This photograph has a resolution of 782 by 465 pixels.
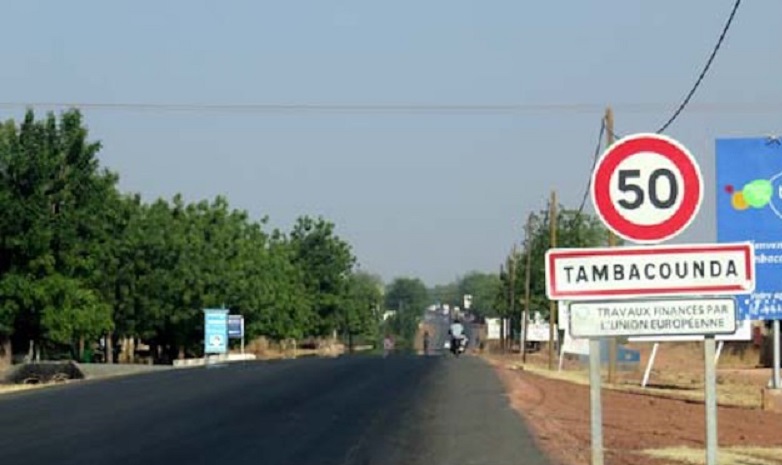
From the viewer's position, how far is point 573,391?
36.2 m

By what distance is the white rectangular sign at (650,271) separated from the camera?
10.4m

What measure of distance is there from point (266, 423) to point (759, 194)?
11101mm

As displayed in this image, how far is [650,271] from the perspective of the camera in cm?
1050

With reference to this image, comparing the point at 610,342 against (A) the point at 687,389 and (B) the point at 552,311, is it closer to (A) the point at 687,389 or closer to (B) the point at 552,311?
(A) the point at 687,389

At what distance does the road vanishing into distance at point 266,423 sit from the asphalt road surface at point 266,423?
0.06 feet

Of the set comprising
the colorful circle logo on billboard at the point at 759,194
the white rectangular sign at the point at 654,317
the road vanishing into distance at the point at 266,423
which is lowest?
the road vanishing into distance at the point at 266,423

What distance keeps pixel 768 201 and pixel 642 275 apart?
1838 cm

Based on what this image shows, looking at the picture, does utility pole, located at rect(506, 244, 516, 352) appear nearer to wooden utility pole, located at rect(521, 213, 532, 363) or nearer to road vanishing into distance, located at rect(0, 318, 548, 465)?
wooden utility pole, located at rect(521, 213, 532, 363)

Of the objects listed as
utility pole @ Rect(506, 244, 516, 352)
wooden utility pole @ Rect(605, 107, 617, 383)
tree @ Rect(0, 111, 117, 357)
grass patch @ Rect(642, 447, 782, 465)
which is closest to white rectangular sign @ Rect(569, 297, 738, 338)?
grass patch @ Rect(642, 447, 782, 465)

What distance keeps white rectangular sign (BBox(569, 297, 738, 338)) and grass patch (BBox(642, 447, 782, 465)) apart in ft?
23.6

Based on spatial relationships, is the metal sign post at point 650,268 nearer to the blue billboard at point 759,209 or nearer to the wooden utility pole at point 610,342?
the blue billboard at point 759,209

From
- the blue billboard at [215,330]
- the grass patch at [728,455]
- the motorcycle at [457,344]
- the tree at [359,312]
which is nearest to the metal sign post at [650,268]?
the grass patch at [728,455]

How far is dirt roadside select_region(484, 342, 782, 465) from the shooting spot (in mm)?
18297

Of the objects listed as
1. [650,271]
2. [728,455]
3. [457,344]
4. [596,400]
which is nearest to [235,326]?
[457,344]
